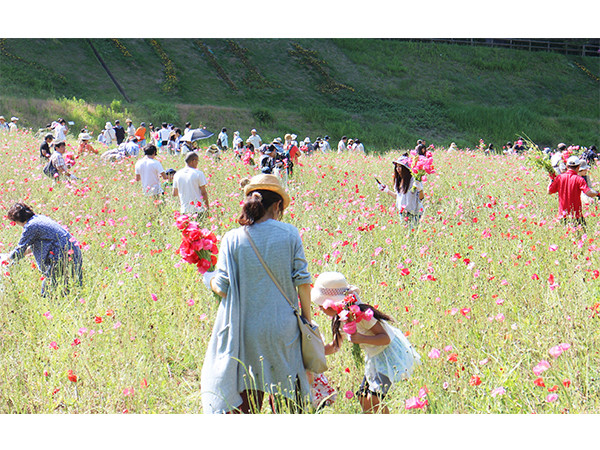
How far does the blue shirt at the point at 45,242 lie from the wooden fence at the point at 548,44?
39.1 meters

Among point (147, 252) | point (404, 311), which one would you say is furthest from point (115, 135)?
point (404, 311)

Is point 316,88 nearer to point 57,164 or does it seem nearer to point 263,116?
point 263,116

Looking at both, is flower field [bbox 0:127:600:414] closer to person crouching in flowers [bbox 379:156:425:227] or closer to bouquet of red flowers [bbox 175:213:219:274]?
person crouching in flowers [bbox 379:156:425:227]

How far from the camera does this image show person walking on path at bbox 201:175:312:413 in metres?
2.65

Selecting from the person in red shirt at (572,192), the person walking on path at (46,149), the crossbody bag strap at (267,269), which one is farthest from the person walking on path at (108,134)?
the crossbody bag strap at (267,269)

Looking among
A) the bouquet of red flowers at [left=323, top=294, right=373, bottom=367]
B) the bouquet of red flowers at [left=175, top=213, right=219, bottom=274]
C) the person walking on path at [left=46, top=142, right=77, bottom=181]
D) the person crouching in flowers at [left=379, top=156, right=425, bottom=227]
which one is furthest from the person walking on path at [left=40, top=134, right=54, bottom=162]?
the bouquet of red flowers at [left=323, top=294, right=373, bottom=367]

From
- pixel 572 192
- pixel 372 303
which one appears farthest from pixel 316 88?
pixel 372 303

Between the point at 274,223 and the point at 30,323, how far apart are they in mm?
2583

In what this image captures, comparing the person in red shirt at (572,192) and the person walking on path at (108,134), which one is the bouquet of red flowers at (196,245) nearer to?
the person in red shirt at (572,192)

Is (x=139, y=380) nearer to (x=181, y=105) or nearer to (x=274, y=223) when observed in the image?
(x=274, y=223)

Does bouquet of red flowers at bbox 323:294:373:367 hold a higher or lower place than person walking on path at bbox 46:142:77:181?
lower

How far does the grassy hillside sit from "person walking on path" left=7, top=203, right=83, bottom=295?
1704 cm

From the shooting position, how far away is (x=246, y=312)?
2.70m

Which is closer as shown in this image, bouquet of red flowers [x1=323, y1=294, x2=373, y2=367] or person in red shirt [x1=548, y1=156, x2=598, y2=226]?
bouquet of red flowers [x1=323, y1=294, x2=373, y2=367]
